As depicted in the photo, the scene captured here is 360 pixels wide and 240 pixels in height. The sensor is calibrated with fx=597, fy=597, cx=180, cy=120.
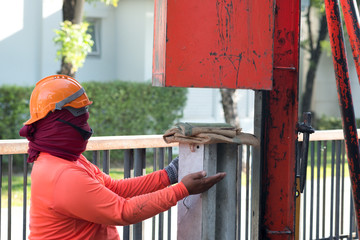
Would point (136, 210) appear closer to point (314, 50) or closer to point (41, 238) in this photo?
point (41, 238)

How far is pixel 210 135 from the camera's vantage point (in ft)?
10.1

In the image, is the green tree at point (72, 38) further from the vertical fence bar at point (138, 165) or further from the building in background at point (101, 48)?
the vertical fence bar at point (138, 165)

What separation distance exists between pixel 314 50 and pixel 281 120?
20.1 m

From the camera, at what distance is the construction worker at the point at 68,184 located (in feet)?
9.76

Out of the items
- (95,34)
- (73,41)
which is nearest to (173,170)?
(73,41)

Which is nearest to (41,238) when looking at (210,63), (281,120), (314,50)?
(210,63)

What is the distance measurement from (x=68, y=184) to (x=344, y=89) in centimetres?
156

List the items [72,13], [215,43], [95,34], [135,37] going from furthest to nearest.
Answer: [95,34] → [135,37] → [72,13] → [215,43]

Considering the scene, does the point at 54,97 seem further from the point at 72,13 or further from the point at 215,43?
the point at 72,13

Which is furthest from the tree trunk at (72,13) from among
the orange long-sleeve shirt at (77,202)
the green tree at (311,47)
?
the green tree at (311,47)

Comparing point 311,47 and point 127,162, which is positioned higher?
point 311,47

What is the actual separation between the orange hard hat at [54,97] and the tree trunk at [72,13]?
8.54 m

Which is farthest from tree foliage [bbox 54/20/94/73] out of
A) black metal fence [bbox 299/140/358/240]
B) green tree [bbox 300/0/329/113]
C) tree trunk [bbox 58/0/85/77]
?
green tree [bbox 300/0/329/113]

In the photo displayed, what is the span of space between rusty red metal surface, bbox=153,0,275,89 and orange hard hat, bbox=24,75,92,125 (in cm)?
44
